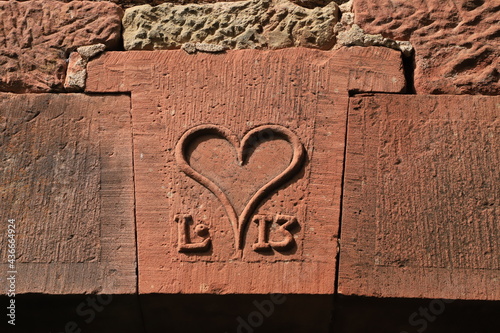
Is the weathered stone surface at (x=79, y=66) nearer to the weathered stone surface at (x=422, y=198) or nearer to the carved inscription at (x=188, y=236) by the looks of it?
the carved inscription at (x=188, y=236)

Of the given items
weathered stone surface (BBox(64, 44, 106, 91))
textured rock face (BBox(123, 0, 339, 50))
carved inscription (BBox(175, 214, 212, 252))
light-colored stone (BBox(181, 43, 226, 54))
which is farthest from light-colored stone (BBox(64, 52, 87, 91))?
carved inscription (BBox(175, 214, 212, 252))

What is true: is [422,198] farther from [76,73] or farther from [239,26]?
[76,73]

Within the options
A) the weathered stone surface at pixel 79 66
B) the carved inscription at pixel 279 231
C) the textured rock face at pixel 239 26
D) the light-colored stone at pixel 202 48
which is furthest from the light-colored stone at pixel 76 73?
the carved inscription at pixel 279 231

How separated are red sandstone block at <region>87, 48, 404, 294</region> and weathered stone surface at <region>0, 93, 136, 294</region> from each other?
0.07 m

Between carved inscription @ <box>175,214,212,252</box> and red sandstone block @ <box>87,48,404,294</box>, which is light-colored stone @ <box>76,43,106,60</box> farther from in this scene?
carved inscription @ <box>175,214,212,252</box>

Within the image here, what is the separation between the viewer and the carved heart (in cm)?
246

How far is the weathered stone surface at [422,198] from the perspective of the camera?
2.39 metres

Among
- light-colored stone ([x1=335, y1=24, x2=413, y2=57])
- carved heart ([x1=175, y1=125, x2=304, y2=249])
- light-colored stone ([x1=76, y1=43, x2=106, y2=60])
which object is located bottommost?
carved heart ([x1=175, y1=125, x2=304, y2=249])

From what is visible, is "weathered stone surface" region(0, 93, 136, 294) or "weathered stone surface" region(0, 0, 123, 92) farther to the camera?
"weathered stone surface" region(0, 0, 123, 92)

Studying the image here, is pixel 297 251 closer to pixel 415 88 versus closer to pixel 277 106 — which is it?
pixel 277 106

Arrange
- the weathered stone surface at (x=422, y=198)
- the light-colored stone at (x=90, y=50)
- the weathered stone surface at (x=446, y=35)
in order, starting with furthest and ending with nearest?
the light-colored stone at (x=90, y=50) < the weathered stone surface at (x=446, y=35) < the weathered stone surface at (x=422, y=198)

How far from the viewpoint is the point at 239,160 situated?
2523mm

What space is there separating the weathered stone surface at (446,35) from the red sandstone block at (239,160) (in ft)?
0.38

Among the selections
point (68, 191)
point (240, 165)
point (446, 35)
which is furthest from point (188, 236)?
point (446, 35)
